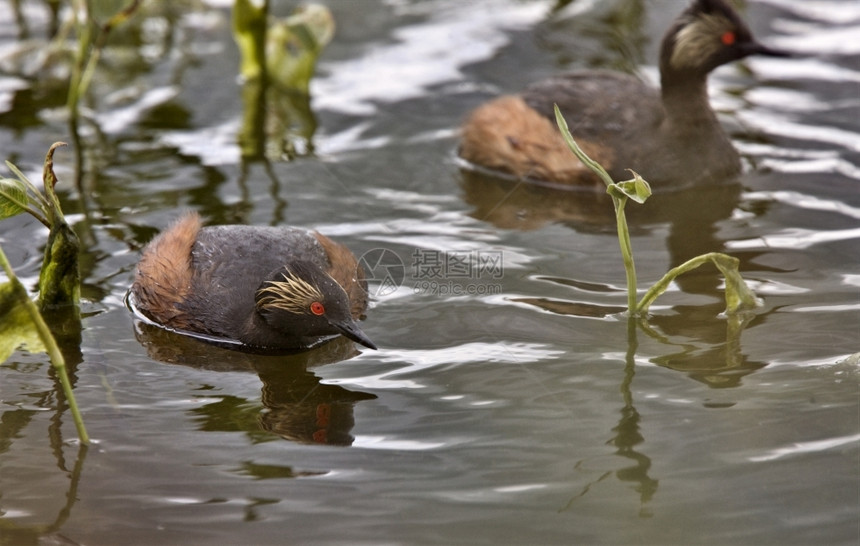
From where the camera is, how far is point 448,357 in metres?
5.55

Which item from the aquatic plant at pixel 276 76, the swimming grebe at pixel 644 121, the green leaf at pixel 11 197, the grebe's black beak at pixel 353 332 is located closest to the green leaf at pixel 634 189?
the grebe's black beak at pixel 353 332

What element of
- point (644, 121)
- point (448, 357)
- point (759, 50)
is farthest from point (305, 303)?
point (759, 50)

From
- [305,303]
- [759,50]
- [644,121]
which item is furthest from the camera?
[759,50]

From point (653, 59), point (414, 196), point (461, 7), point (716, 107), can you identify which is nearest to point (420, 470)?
point (414, 196)

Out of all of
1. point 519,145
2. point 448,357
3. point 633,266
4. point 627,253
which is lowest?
point 448,357

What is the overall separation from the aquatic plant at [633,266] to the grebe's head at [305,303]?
1388 mm

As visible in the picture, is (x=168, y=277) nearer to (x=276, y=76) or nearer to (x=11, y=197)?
(x=11, y=197)

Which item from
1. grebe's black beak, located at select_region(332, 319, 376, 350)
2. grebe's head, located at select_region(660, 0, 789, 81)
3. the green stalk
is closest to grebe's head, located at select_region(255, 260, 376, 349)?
grebe's black beak, located at select_region(332, 319, 376, 350)

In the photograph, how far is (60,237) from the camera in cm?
558

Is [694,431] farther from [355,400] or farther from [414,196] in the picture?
[414,196]

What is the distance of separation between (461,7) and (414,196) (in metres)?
3.78

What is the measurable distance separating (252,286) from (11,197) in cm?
128

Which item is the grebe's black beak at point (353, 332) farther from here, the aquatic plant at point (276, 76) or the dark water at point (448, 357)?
the aquatic plant at point (276, 76)

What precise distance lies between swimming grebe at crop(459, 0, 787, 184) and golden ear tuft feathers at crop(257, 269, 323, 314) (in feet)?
9.62
